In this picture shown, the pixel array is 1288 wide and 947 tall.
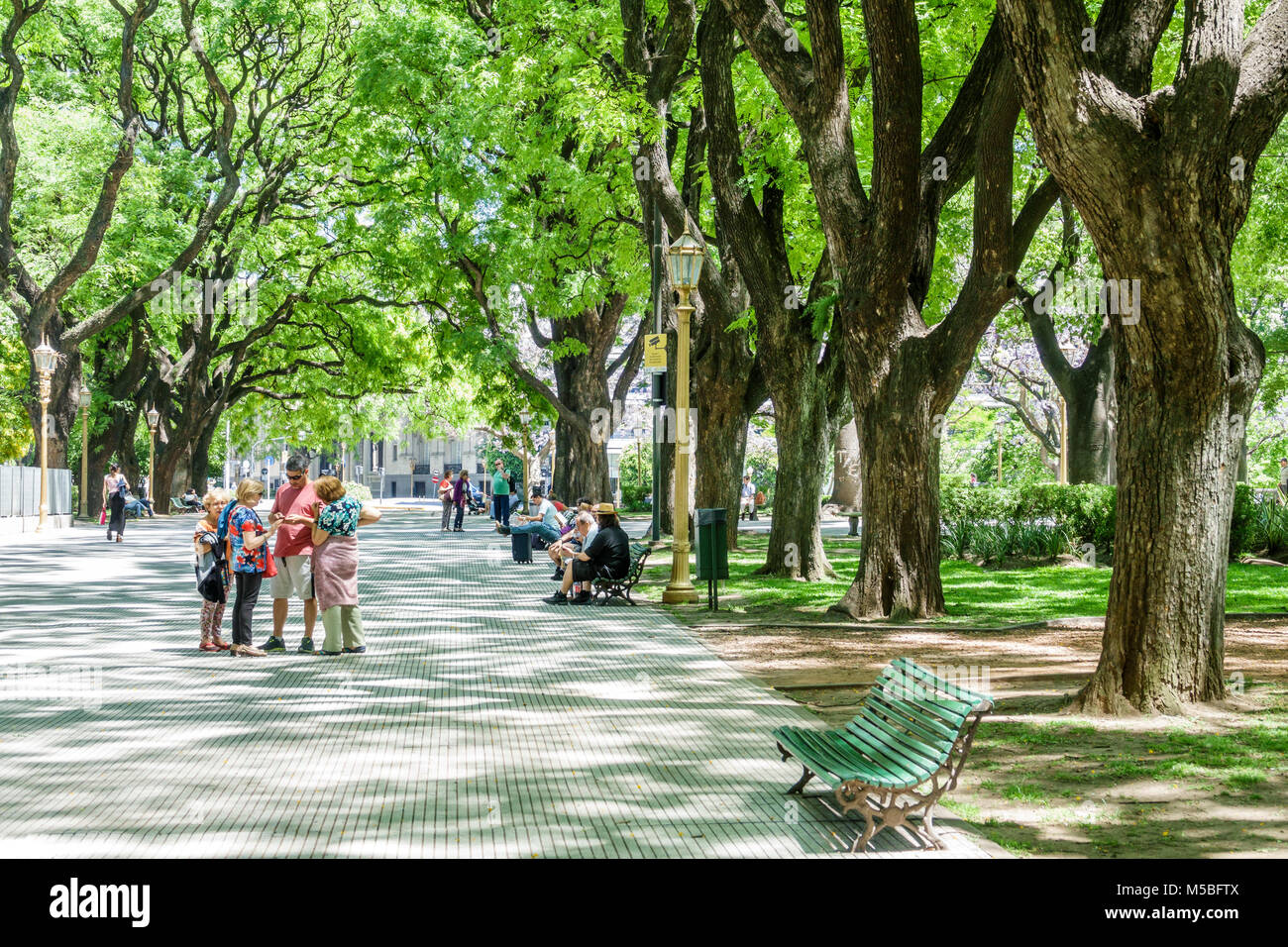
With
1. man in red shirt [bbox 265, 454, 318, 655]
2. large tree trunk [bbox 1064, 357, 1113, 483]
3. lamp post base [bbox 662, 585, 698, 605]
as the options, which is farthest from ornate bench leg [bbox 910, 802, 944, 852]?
large tree trunk [bbox 1064, 357, 1113, 483]

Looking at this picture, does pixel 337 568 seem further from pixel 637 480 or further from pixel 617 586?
pixel 637 480

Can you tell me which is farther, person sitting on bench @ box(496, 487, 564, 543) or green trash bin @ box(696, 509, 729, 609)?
person sitting on bench @ box(496, 487, 564, 543)

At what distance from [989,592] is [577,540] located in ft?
18.4

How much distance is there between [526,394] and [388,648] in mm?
24657

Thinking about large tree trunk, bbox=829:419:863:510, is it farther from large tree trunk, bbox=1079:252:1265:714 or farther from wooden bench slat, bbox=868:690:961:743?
wooden bench slat, bbox=868:690:961:743

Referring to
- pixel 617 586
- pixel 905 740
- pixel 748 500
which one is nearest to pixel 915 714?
pixel 905 740

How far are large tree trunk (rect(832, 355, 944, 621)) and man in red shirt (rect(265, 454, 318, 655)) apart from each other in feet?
19.5

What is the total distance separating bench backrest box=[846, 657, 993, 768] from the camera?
5891 mm

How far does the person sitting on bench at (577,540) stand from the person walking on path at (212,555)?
530 centimetres

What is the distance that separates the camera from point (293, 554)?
1209 centimetres

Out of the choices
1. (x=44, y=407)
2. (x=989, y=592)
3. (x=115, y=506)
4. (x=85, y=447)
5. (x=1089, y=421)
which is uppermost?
(x=44, y=407)

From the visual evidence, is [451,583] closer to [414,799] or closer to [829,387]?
[829,387]
